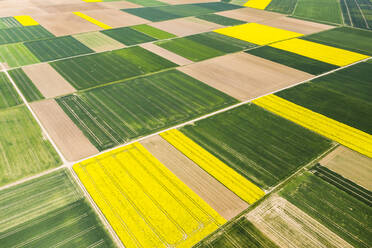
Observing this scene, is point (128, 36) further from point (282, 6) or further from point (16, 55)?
point (282, 6)

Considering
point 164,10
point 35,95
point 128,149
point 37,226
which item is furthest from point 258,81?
point 164,10

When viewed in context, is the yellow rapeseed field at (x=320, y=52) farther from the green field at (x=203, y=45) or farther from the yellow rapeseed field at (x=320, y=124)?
the yellow rapeseed field at (x=320, y=124)

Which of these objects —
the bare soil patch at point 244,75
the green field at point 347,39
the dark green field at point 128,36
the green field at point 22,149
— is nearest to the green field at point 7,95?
the green field at point 22,149

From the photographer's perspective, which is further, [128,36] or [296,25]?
[296,25]

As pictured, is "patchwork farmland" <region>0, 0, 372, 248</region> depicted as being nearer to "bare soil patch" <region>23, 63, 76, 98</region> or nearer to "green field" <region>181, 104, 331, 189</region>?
"green field" <region>181, 104, 331, 189</region>

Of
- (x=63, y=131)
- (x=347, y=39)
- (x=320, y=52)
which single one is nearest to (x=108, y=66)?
(x=63, y=131)

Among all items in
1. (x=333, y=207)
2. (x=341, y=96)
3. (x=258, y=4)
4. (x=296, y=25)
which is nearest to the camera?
(x=333, y=207)
